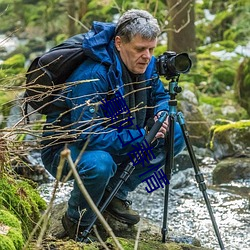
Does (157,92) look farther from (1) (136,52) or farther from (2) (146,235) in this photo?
(2) (146,235)

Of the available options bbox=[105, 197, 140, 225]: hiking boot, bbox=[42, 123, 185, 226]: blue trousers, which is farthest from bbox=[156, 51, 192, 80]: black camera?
bbox=[105, 197, 140, 225]: hiking boot

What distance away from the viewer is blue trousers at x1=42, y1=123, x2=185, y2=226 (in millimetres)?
3295

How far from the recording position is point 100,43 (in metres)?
3.46

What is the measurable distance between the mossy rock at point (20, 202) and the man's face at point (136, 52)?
94 centimetres

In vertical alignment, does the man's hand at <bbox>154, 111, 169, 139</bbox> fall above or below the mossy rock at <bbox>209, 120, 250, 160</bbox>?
above

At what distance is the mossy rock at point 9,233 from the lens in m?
2.36

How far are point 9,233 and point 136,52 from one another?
1.38 meters

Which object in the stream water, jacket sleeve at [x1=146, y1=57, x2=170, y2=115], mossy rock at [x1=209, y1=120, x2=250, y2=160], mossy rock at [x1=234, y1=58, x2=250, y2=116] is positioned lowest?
mossy rock at [x1=234, y1=58, x2=250, y2=116]

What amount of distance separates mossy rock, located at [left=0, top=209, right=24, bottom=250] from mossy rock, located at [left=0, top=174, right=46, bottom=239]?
0.82 ft

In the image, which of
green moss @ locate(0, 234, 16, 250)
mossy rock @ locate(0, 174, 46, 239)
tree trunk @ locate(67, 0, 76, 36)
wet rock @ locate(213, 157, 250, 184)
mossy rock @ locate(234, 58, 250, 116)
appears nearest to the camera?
green moss @ locate(0, 234, 16, 250)

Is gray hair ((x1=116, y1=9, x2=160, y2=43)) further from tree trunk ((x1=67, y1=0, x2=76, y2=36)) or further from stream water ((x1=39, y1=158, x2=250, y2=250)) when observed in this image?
tree trunk ((x1=67, y1=0, x2=76, y2=36))

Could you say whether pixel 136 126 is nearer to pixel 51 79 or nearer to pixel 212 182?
pixel 51 79

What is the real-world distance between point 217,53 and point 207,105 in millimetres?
3238

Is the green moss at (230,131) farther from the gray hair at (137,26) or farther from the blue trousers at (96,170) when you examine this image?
the gray hair at (137,26)
